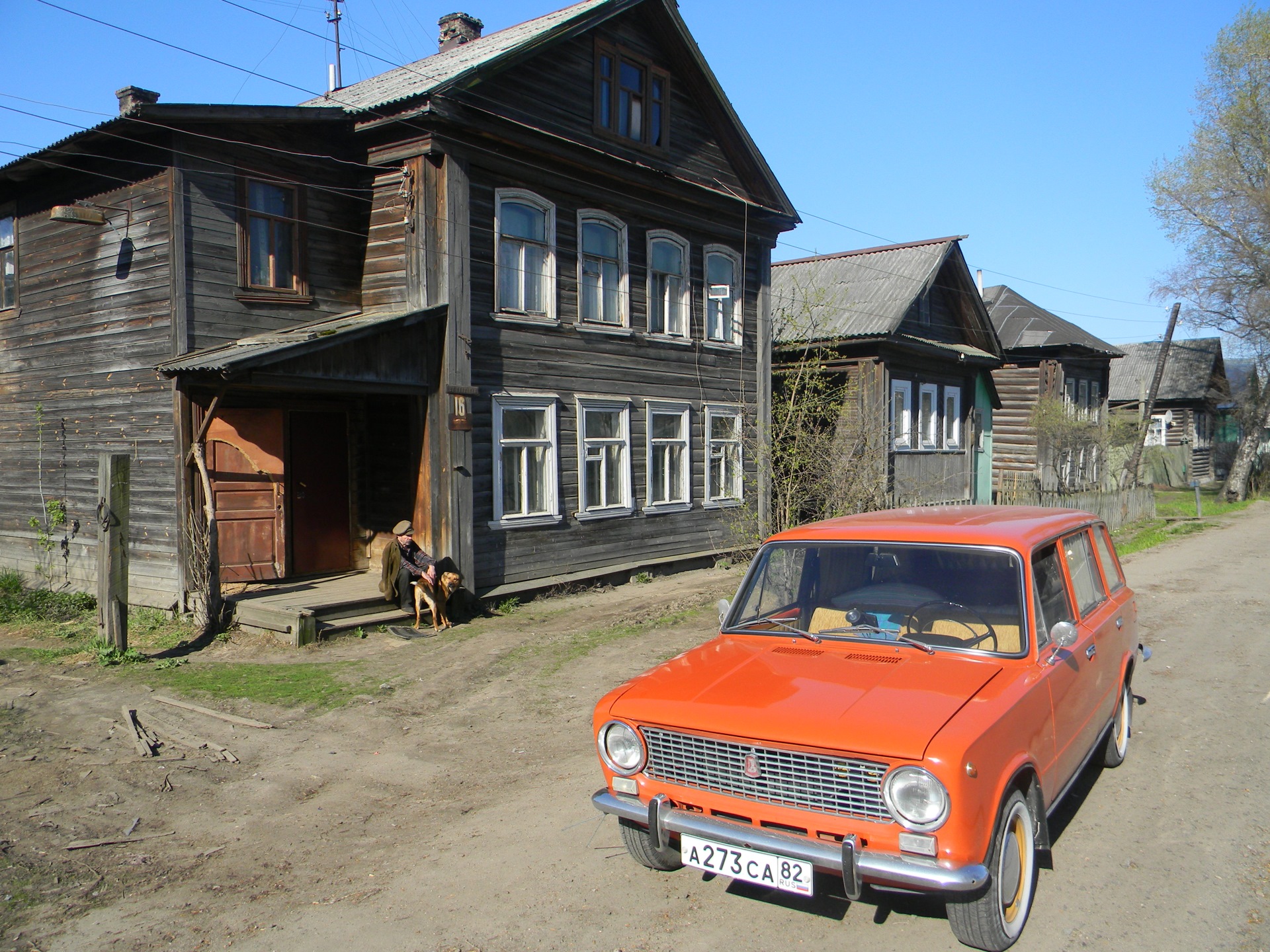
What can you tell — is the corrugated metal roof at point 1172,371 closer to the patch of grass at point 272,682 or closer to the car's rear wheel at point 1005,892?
the patch of grass at point 272,682

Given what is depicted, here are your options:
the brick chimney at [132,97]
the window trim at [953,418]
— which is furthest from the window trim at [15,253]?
the window trim at [953,418]

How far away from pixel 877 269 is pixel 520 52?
44.4 feet

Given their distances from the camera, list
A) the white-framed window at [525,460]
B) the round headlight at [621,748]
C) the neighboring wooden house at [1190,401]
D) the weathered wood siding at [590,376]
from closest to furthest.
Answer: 1. the round headlight at [621,748]
2. the weathered wood siding at [590,376]
3. the white-framed window at [525,460]
4. the neighboring wooden house at [1190,401]

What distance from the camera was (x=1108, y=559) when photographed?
6340 mm

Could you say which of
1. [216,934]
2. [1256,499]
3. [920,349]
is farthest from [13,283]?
[1256,499]

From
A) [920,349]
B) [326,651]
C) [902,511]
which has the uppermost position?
[920,349]

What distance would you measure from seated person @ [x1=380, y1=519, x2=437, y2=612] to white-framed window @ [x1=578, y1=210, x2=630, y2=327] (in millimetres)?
4769

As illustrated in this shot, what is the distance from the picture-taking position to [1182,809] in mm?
5457

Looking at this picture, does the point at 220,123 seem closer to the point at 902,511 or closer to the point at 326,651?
the point at 326,651

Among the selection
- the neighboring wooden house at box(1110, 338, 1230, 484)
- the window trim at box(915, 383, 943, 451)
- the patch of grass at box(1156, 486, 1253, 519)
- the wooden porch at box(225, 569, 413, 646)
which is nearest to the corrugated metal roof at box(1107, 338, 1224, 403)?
the neighboring wooden house at box(1110, 338, 1230, 484)

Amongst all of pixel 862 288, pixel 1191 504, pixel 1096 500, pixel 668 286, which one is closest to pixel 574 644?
pixel 668 286

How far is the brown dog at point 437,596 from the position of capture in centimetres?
1162

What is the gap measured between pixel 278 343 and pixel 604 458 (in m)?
5.76

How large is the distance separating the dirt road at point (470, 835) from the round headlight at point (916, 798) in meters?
0.76
